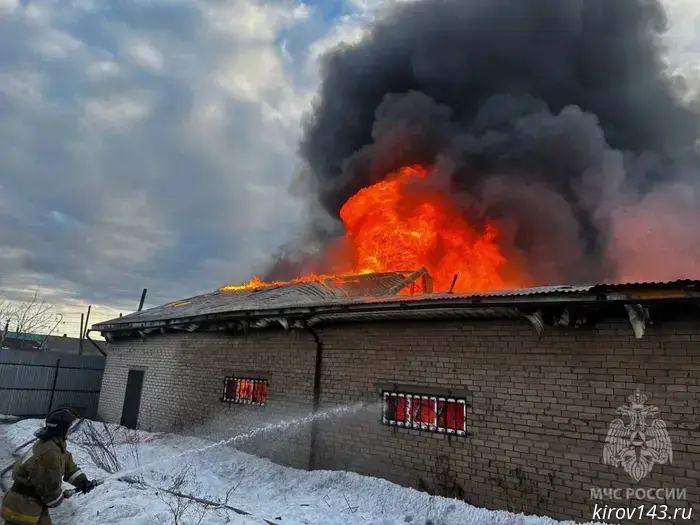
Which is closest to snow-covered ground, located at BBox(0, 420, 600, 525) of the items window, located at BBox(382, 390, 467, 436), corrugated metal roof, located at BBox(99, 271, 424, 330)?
window, located at BBox(382, 390, 467, 436)

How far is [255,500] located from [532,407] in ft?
13.5

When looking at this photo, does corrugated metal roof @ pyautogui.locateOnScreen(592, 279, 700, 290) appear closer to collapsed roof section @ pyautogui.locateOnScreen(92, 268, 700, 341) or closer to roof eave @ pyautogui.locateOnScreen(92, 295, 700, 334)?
collapsed roof section @ pyautogui.locateOnScreen(92, 268, 700, 341)

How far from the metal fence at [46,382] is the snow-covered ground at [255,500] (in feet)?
27.6

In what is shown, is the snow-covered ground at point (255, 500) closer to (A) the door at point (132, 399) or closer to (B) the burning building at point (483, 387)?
(B) the burning building at point (483, 387)

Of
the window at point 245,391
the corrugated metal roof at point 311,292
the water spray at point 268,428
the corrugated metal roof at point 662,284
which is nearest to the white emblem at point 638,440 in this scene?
the corrugated metal roof at point 662,284

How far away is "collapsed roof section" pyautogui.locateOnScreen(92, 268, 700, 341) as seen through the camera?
4.92m

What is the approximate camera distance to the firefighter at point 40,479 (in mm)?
4031

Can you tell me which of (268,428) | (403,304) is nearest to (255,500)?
(268,428)

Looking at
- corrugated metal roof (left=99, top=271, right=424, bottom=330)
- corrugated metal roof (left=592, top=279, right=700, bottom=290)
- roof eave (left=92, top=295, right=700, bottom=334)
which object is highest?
corrugated metal roof (left=99, top=271, right=424, bottom=330)

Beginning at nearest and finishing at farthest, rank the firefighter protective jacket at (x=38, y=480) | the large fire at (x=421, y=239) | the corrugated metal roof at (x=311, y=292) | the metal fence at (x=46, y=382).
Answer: the firefighter protective jacket at (x=38, y=480) < the corrugated metal roof at (x=311, y=292) < the metal fence at (x=46, y=382) < the large fire at (x=421, y=239)

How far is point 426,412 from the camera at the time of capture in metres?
6.67

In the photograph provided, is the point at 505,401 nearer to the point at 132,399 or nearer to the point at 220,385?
the point at 220,385

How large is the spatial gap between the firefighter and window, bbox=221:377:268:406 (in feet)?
15.9

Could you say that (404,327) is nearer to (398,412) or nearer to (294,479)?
(398,412)
